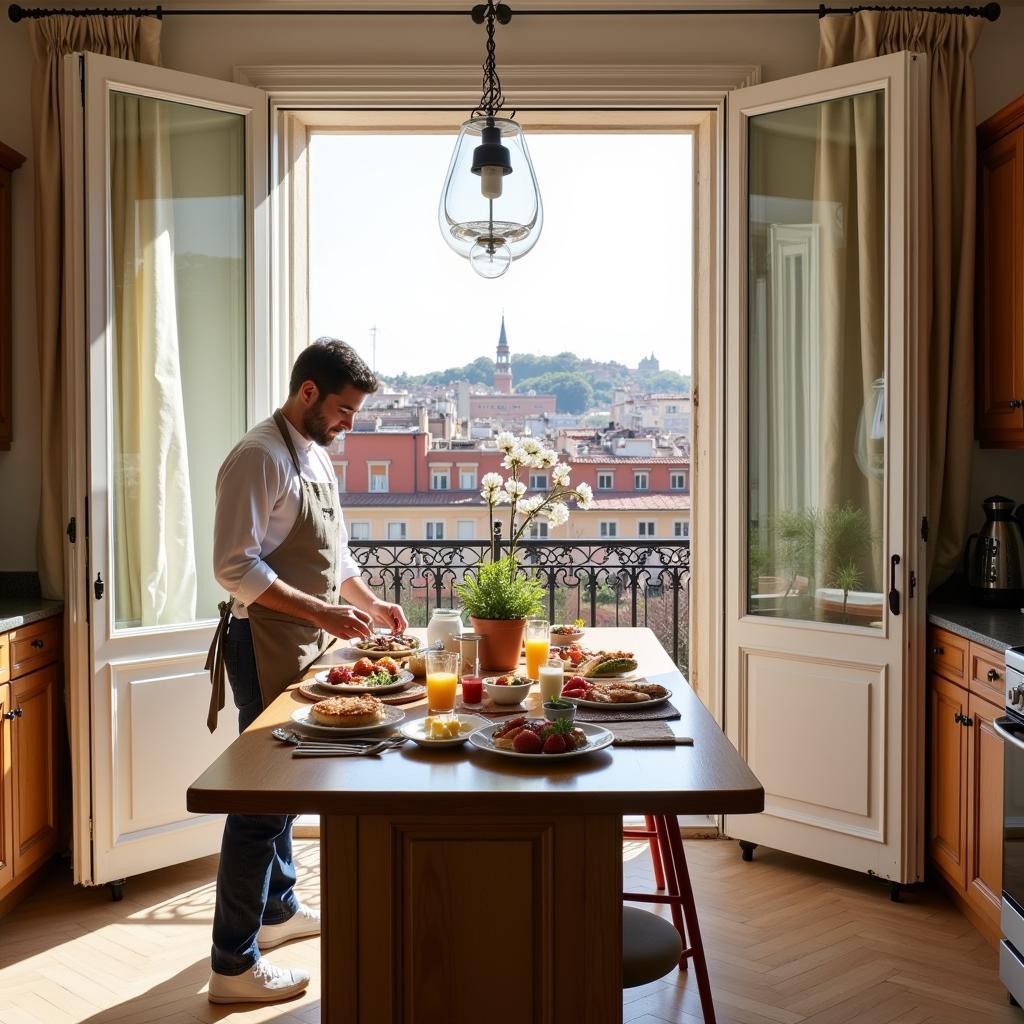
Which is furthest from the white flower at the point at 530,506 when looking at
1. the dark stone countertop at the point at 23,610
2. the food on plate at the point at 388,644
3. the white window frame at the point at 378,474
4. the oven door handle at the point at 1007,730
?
the white window frame at the point at 378,474

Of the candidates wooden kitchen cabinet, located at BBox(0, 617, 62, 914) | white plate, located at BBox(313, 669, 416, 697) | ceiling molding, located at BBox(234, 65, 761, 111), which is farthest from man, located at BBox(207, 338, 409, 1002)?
ceiling molding, located at BBox(234, 65, 761, 111)

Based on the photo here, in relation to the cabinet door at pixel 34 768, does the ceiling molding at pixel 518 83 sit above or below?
above

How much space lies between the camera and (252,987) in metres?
2.45

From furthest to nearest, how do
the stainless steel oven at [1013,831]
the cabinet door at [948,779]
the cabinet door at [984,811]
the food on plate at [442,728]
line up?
the cabinet door at [948,779] → the cabinet door at [984,811] → the stainless steel oven at [1013,831] → the food on plate at [442,728]

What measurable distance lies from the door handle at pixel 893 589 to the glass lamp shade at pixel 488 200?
1640mm

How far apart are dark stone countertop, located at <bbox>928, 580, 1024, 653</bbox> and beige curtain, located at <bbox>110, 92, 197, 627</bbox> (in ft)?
8.00

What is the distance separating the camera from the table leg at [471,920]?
5.45 feet

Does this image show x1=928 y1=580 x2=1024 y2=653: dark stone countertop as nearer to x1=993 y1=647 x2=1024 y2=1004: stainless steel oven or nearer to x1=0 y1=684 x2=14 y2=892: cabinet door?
x1=993 y1=647 x2=1024 y2=1004: stainless steel oven

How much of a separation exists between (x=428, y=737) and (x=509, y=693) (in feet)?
1.03

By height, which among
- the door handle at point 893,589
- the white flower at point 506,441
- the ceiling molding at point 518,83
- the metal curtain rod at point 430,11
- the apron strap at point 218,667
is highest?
the metal curtain rod at point 430,11

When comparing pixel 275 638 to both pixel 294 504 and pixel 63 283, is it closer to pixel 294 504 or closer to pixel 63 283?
pixel 294 504

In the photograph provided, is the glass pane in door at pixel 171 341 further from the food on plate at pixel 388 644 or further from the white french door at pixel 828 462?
the white french door at pixel 828 462

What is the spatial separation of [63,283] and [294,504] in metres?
1.51

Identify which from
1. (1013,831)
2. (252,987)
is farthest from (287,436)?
(1013,831)
